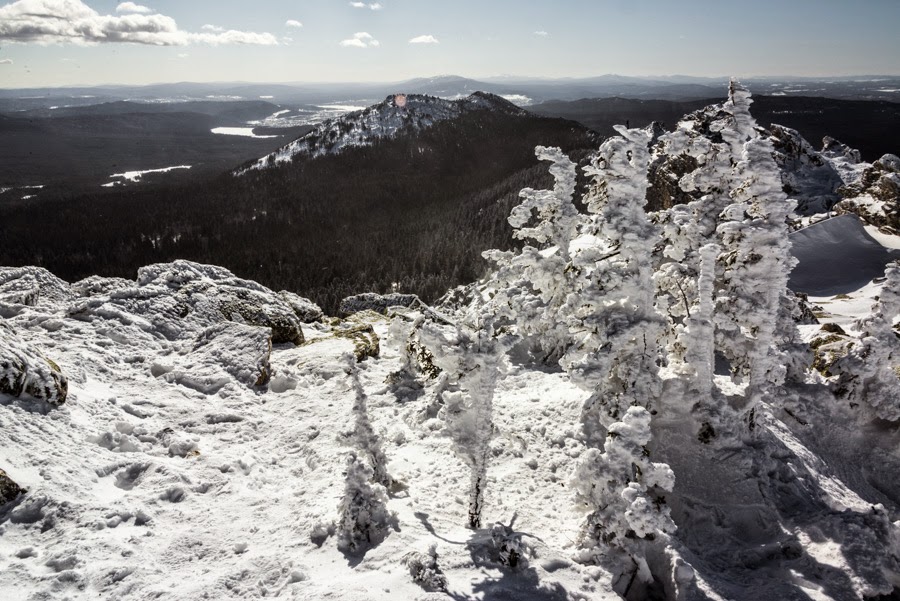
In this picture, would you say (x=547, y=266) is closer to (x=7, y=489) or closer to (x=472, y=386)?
(x=472, y=386)

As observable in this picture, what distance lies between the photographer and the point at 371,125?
181 m

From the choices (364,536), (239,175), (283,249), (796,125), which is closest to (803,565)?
(364,536)

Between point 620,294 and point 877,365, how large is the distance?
991 centimetres

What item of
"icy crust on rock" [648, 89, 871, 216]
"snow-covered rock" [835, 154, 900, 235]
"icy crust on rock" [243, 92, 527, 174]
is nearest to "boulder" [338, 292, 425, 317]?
"icy crust on rock" [648, 89, 871, 216]

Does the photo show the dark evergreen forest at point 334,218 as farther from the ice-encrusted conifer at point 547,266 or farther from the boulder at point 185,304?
the ice-encrusted conifer at point 547,266

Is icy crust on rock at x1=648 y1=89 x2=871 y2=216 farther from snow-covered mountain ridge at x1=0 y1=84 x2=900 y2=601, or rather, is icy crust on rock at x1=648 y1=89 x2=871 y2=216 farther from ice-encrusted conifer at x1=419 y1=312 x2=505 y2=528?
ice-encrusted conifer at x1=419 y1=312 x2=505 y2=528

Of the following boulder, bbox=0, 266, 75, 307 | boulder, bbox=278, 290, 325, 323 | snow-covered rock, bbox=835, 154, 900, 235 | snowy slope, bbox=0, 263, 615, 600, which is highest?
snow-covered rock, bbox=835, 154, 900, 235

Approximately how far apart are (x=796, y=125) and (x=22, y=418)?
251 metres

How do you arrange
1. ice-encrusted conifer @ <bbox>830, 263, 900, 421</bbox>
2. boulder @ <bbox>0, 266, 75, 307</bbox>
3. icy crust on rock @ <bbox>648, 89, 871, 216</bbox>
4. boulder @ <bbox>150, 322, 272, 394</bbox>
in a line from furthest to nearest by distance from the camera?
1. icy crust on rock @ <bbox>648, 89, 871, 216</bbox>
2. boulder @ <bbox>0, 266, 75, 307</bbox>
3. boulder @ <bbox>150, 322, 272, 394</bbox>
4. ice-encrusted conifer @ <bbox>830, 263, 900, 421</bbox>

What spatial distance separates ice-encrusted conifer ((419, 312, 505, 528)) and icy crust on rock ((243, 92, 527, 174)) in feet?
553

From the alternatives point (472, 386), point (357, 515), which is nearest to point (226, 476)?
point (357, 515)

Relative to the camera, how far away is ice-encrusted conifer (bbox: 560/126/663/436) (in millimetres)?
12281

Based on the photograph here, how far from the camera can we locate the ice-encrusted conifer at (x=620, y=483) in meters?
9.25

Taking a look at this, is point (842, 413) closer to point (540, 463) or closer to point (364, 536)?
point (540, 463)
